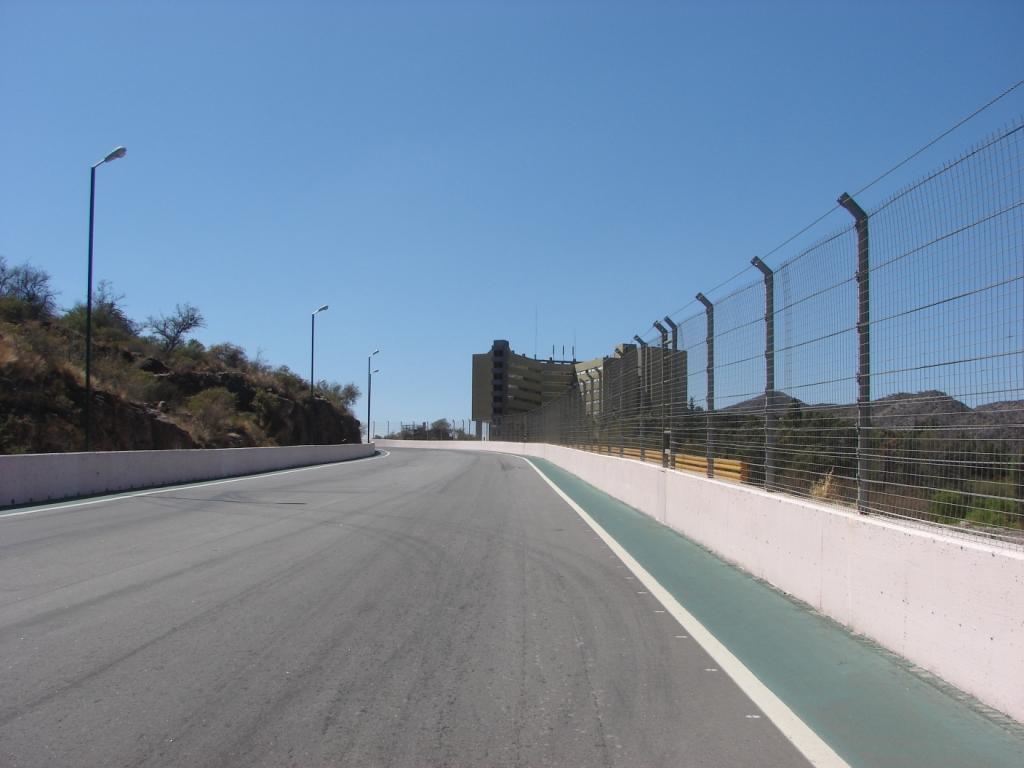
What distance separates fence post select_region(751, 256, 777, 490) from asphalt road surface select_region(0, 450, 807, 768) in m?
1.98

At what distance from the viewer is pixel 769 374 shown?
9766 mm

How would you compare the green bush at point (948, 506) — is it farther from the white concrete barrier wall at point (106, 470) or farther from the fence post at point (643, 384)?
the white concrete barrier wall at point (106, 470)

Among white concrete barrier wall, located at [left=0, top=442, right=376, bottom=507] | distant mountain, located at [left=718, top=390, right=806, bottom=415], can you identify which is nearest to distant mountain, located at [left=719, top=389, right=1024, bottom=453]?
distant mountain, located at [left=718, top=390, right=806, bottom=415]

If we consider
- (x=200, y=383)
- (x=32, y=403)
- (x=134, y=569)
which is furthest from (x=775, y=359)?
(x=200, y=383)

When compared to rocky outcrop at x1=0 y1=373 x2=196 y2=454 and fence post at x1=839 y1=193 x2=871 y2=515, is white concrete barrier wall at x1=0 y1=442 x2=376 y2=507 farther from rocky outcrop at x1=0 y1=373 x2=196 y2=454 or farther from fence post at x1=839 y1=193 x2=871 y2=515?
fence post at x1=839 y1=193 x2=871 y2=515

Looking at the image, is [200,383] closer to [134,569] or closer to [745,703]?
[134,569]

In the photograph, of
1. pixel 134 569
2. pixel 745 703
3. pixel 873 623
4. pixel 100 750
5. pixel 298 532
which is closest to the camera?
pixel 100 750

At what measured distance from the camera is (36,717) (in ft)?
15.7

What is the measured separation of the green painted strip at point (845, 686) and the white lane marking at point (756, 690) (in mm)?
60

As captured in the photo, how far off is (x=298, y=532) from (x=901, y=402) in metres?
9.15

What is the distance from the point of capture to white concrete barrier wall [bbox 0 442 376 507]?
55.8 ft

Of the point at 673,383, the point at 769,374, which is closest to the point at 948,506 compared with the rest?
the point at 769,374

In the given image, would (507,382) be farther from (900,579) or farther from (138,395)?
(900,579)

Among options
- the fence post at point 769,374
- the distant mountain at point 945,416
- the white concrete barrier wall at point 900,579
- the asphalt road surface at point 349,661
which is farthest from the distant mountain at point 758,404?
the asphalt road surface at point 349,661
